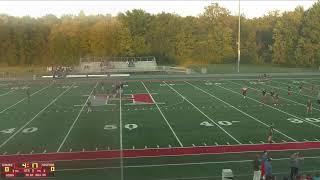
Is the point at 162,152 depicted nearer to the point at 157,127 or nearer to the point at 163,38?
the point at 157,127

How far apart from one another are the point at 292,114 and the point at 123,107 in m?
10.4

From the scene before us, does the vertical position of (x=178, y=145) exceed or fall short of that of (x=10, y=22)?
it falls short

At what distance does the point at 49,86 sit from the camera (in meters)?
44.8

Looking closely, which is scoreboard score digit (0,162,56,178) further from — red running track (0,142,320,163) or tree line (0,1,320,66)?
tree line (0,1,320,66)

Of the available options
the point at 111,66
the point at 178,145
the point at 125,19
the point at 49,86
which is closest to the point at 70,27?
the point at 125,19

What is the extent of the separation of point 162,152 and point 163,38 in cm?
6478

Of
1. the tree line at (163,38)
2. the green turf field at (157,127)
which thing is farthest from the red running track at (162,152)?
the tree line at (163,38)

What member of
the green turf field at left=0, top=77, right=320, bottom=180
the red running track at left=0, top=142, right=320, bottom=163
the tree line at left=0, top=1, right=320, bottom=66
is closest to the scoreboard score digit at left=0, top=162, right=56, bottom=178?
the green turf field at left=0, top=77, right=320, bottom=180

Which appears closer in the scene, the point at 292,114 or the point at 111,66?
the point at 292,114

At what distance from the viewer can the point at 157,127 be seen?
23.1m

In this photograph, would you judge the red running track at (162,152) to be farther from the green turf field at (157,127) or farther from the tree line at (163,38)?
the tree line at (163,38)

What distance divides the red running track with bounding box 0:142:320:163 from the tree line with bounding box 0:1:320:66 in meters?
51.3

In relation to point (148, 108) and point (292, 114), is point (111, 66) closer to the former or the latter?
point (148, 108)

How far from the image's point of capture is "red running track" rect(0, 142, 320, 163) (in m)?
17.4
